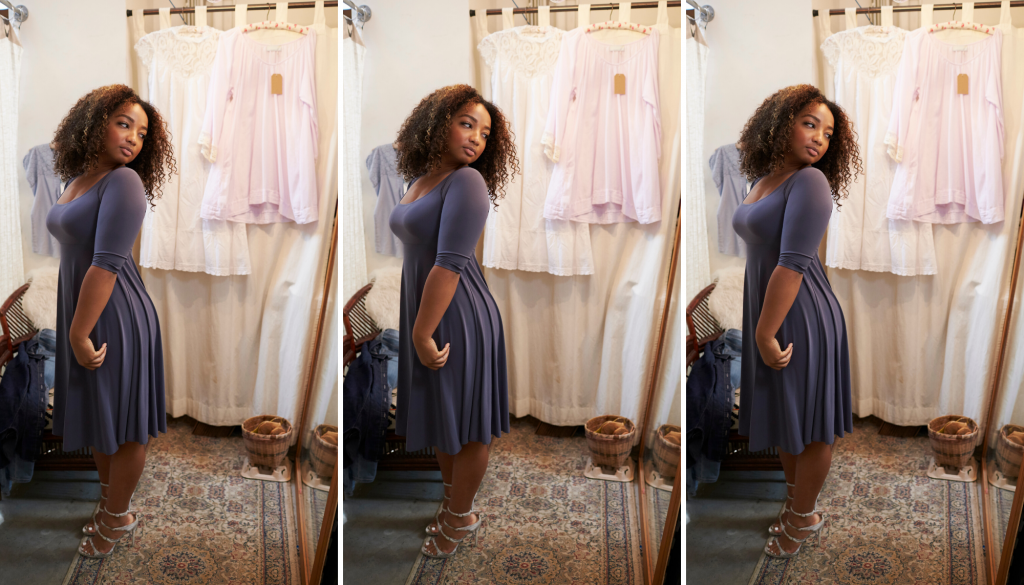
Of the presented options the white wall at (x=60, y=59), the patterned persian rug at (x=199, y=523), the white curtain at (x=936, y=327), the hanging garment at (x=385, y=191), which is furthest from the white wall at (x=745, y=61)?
the white wall at (x=60, y=59)

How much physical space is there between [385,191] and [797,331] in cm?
99

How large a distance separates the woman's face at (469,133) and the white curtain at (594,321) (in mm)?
270

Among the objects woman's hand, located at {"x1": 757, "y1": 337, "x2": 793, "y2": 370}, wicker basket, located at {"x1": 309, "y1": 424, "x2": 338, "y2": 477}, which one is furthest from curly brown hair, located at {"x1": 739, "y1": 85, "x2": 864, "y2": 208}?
wicker basket, located at {"x1": 309, "y1": 424, "x2": 338, "y2": 477}

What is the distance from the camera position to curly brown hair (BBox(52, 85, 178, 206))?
1683 millimetres

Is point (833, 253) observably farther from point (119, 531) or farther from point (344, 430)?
point (119, 531)

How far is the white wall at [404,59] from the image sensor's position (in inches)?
67.9

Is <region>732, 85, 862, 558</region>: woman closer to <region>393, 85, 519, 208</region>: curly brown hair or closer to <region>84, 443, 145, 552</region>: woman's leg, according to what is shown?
<region>393, 85, 519, 208</region>: curly brown hair

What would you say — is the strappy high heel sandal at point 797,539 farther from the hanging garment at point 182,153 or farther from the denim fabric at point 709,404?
the hanging garment at point 182,153

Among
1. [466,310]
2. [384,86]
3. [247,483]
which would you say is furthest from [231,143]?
[247,483]

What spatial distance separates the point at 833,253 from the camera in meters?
1.70

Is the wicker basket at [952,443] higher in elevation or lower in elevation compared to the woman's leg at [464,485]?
higher

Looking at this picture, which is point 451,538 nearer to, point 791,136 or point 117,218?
point 117,218

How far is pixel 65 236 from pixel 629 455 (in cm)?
140

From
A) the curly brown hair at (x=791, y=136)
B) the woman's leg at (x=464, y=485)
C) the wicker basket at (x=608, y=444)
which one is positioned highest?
the curly brown hair at (x=791, y=136)
